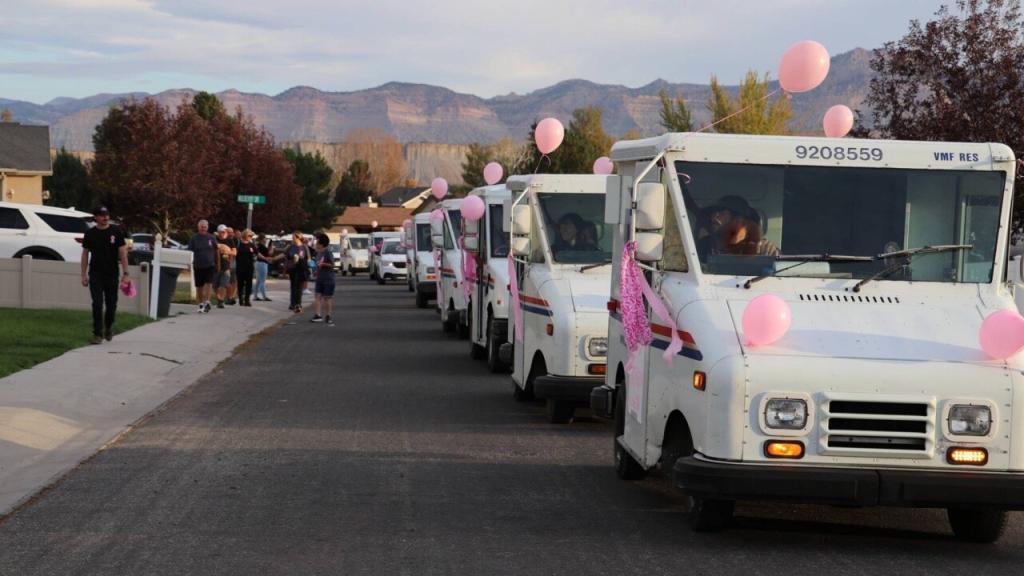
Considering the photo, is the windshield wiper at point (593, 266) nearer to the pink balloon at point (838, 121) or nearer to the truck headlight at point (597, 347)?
the truck headlight at point (597, 347)

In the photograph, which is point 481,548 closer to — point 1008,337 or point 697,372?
point 697,372

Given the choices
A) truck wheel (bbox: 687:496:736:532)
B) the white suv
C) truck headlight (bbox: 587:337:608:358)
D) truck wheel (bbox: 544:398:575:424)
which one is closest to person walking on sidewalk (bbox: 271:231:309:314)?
the white suv

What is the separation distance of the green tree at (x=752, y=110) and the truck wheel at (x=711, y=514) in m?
23.5

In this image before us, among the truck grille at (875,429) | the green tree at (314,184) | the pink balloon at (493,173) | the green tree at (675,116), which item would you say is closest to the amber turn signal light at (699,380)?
the truck grille at (875,429)

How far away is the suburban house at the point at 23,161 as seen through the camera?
6278 cm

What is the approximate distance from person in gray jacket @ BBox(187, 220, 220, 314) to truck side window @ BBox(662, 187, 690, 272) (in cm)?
1932

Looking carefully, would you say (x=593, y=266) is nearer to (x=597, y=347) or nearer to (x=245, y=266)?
(x=597, y=347)

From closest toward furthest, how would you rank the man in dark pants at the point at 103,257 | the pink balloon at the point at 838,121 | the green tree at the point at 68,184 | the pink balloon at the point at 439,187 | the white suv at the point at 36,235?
the pink balloon at the point at 838,121, the man in dark pants at the point at 103,257, the pink balloon at the point at 439,187, the white suv at the point at 36,235, the green tree at the point at 68,184

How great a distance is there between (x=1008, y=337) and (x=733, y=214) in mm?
1828

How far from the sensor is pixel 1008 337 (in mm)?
7566

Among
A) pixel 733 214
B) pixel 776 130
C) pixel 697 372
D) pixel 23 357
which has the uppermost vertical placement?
pixel 776 130

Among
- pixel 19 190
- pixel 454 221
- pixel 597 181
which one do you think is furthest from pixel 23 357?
pixel 19 190

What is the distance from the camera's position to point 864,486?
7.32 m

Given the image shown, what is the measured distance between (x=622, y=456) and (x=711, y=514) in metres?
1.89
